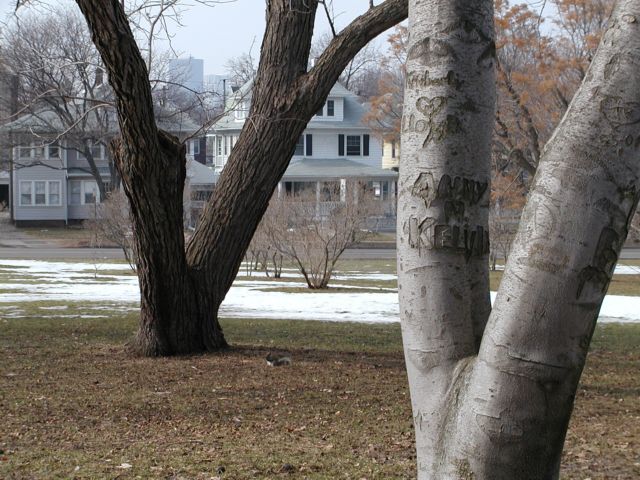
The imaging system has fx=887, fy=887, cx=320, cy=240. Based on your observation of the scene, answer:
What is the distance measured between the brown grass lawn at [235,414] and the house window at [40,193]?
1726 inches

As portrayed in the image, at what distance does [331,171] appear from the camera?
49250 mm

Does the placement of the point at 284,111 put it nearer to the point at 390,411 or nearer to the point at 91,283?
the point at 390,411

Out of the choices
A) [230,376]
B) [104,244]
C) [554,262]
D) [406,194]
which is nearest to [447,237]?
[406,194]

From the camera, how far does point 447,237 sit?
9.34 ft

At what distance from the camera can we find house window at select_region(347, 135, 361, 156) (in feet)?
169

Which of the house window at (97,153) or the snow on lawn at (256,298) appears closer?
the snow on lawn at (256,298)

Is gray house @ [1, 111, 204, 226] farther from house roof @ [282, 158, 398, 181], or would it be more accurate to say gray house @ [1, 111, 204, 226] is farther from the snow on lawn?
the snow on lawn

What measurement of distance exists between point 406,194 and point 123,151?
5.19m

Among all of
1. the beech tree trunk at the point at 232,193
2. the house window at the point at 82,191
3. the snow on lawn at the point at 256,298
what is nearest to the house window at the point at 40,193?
the house window at the point at 82,191

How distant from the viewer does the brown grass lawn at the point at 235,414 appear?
16.4 ft

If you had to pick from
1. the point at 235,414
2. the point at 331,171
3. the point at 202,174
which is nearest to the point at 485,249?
the point at 235,414

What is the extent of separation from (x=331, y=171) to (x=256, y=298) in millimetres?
31750

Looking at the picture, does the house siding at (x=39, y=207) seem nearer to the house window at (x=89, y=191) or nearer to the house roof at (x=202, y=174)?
the house window at (x=89, y=191)

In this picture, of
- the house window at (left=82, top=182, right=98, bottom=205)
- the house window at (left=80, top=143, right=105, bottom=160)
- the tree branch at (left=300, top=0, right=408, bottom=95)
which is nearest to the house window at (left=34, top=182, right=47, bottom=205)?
the house window at (left=82, top=182, right=98, bottom=205)
